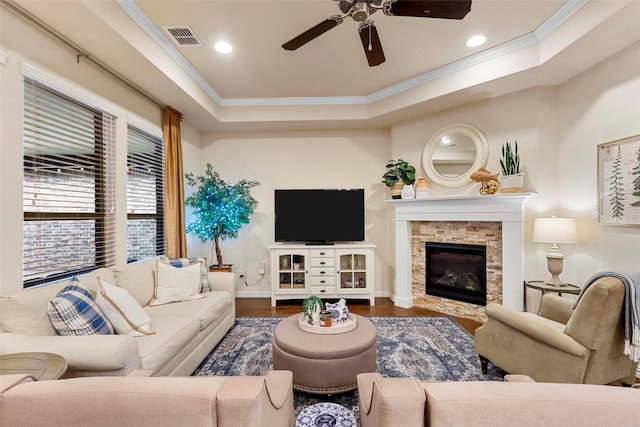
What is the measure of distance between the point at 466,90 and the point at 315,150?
2192mm

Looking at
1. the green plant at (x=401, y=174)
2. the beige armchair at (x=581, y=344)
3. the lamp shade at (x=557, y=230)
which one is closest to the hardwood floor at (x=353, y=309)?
the lamp shade at (x=557, y=230)

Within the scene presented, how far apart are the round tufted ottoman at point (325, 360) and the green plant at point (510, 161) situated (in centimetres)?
243

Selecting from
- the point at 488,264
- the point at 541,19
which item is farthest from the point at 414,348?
the point at 541,19

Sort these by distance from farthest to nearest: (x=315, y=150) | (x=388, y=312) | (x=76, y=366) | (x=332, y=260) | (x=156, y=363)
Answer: (x=315, y=150) → (x=332, y=260) → (x=388, y=312) → (x=156, y=363) → (x=76, y=366)

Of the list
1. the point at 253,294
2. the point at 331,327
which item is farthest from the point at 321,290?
the point at 331,327

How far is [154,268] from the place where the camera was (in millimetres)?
2820

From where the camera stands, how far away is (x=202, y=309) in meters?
2.48

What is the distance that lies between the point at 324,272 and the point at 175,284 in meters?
1.92

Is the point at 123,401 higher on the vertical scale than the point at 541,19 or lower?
lower

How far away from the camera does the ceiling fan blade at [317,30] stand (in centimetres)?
184

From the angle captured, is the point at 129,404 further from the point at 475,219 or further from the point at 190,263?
the point at 475,219

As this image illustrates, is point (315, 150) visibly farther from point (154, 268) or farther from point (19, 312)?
point (19, 312)

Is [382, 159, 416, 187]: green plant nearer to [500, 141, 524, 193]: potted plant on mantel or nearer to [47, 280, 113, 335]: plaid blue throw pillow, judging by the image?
[500, 141, 524, 193]: potted plant on mantel

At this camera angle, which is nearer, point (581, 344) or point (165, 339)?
point (581, 344)
